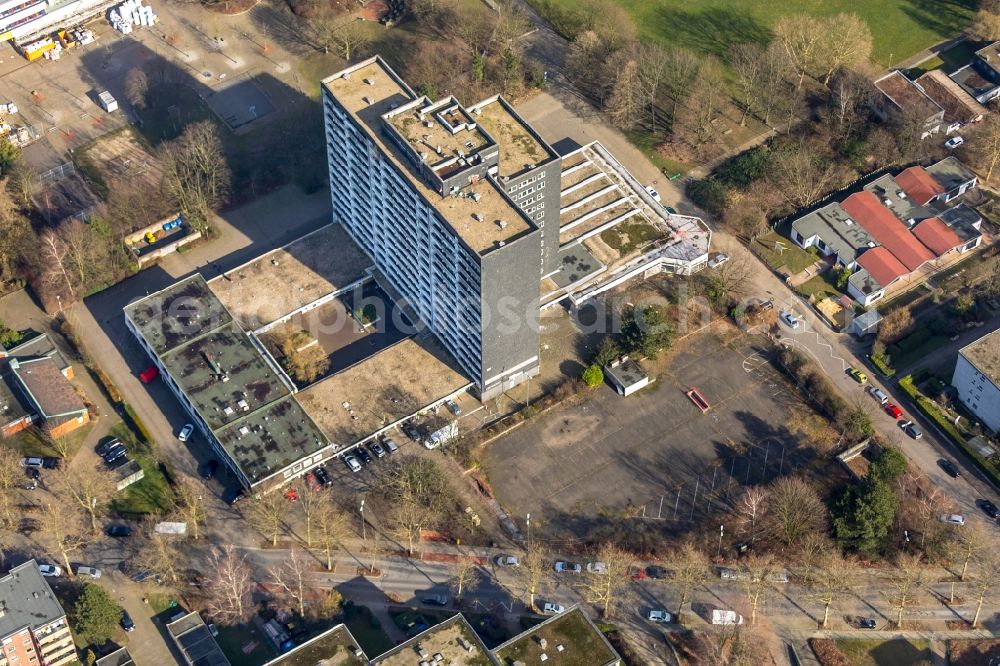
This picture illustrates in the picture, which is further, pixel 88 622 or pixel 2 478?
pixel 2 478

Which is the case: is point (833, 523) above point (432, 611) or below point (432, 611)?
above

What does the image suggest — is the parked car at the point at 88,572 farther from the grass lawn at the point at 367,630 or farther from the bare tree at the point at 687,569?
the bare tree at the point at 687,569

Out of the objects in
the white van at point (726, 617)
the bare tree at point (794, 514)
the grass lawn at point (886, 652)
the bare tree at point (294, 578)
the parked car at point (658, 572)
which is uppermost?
the bare tree at point (794, 514)

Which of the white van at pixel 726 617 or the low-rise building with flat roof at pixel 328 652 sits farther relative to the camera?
the white van at pixel 726 617

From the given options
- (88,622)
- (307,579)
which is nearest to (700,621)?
(307,579)

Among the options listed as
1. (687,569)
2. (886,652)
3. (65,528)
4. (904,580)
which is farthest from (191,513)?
(904,580)

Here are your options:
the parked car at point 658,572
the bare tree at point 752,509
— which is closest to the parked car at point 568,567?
the parked car at point 658,572

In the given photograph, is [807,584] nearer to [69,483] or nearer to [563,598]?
[563,598]
